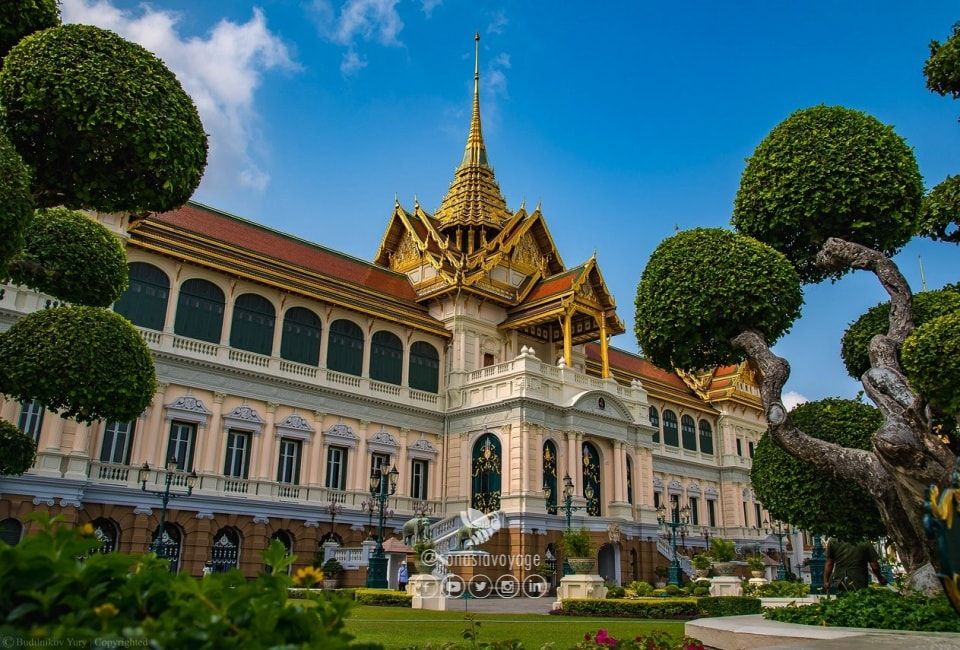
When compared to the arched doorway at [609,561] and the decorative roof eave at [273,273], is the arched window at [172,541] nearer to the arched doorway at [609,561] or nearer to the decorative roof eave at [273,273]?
the decorative roof eave at [273,273]

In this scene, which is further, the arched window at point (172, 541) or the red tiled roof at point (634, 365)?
the red tiled roof at point (634, 365)

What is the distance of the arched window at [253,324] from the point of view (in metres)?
27.4

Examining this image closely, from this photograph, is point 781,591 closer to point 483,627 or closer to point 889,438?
→ point 483,627

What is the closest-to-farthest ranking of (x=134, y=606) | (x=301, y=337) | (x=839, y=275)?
(x=134, y=606), (x=839, y=275), (x=301, y=337)

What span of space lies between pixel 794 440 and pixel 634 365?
36.2 m

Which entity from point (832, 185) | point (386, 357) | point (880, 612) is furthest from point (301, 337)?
point (880, 612)

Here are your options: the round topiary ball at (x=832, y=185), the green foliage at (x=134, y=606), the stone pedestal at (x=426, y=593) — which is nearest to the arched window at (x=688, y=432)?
the stone pedestal at (x=426, y=593)

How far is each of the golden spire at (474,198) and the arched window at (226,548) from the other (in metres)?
18.4

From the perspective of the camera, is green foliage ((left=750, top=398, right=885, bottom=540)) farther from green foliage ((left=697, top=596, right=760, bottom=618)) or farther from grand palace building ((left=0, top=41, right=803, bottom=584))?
grand palace building ((left=0, top=41, right=803, bottom=584))

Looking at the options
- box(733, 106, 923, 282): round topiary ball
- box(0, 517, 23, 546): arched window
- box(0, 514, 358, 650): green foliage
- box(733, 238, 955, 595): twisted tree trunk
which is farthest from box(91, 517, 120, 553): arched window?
box(0, 514, 358, 650): green foliage

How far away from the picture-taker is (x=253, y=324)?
27844 mm

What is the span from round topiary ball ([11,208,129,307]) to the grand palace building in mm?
11267

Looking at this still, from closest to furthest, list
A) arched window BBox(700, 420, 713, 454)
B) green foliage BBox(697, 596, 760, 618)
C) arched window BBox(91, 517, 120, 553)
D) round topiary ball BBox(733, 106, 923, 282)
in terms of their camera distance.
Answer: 1. round topiary ball BBox(733, 106, 923, 282)
2. green foliage BBox(697, 596, 760, 618)
3. arched window BBox(91, 517, 120, 553)
4. arched window BBox(700, 420, 713, 454)

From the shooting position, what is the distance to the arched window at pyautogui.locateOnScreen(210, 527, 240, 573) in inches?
987
